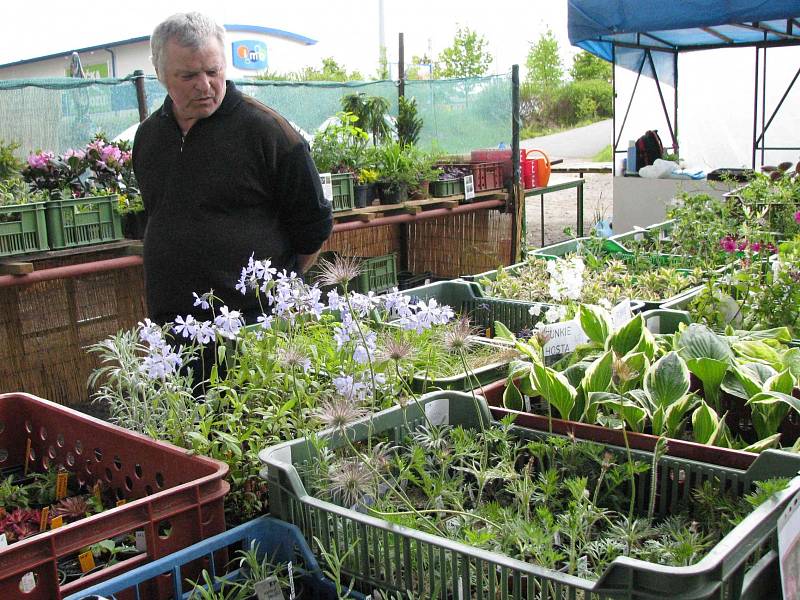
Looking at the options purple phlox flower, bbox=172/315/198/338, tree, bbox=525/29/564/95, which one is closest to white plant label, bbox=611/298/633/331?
purple phlox flower, bbox=172/315/198/338

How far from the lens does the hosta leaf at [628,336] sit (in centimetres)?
179

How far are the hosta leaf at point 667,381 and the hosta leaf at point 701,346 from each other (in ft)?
0.38

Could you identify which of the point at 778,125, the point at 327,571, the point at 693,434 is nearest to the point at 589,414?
the point at 693,434

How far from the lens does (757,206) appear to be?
3990 millimetres

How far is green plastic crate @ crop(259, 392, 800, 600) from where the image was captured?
0.96 metres

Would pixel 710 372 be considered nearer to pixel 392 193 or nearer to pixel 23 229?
pixel 23 229

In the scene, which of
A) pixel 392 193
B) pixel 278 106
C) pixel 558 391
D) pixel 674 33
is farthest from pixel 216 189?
pixel 674 33

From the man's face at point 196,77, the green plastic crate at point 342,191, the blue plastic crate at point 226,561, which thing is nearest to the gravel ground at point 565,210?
the green plastic crate at point 342,191

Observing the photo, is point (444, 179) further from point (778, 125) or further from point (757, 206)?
point (778, 125)

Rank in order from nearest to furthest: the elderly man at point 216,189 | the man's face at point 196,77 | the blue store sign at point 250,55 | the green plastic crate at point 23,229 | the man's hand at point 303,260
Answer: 1. the man's face at point 196,77
2. the elderly man at point 216,189
3. the man's hand at point 303,260
4. the green plastic crate at point 23,229
5. the blue store sign at point 250,55

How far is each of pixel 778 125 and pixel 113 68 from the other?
46.2 feet

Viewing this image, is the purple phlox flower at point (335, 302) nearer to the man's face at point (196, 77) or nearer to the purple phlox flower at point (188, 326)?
the purple phlox flower at point (188, 326)

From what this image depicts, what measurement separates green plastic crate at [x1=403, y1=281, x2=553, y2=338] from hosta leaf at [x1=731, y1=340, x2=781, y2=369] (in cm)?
64

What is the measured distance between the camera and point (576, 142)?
22516 mm
